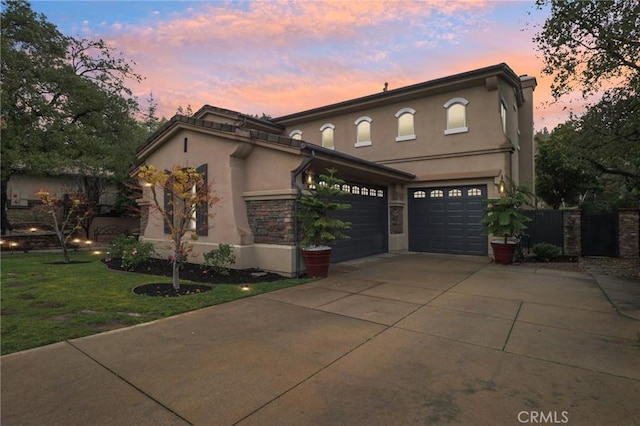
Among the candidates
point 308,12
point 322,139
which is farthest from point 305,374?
point 322,139

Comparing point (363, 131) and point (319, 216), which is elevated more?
point (363, 131)

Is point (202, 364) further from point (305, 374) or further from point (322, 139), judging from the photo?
point (322, 139)

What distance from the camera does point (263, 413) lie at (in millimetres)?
2686

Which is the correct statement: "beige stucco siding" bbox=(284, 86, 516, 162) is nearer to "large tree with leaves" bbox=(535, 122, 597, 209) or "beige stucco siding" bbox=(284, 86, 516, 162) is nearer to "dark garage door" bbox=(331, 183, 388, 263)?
"dark garage door" bbox=(331, 183, 388, 263)

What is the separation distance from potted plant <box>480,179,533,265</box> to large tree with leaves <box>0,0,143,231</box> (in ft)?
56.1

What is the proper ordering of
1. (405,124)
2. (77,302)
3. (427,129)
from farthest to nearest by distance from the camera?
(405,124) → (427,129) → (77,302)

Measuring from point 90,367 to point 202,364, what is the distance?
3.83 ft

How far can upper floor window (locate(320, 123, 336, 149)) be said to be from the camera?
55.3ft

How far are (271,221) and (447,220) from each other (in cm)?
798

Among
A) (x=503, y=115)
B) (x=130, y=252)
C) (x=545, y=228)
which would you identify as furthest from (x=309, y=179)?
(x=545, y=228)

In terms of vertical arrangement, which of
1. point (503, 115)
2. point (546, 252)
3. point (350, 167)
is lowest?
point (546, 252)

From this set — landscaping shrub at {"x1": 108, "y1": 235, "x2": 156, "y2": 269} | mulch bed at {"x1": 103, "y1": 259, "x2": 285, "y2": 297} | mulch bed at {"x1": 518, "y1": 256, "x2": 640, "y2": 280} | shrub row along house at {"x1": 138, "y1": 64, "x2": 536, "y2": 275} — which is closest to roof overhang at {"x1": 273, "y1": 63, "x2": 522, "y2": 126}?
shrub row along house at {"x1": 138, "y1": 64, "x2": 536, "y2": 275}

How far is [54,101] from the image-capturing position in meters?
15.8

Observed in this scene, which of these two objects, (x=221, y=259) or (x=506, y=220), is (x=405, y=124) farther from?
(x=221, y=259)
